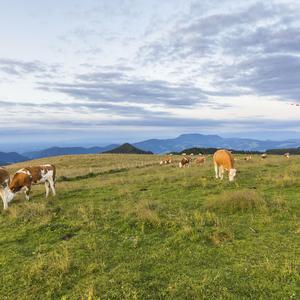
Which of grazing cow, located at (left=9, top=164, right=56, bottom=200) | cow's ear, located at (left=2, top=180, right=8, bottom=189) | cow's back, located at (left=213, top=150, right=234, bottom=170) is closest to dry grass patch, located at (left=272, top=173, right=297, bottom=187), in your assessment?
cow's back, located at (left=213, top=150, right=234, bottom=170)

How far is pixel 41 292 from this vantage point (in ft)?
28.3

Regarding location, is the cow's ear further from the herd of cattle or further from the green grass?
the green grass

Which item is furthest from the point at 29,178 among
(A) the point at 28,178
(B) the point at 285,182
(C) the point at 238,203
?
(B) the point at 285,182

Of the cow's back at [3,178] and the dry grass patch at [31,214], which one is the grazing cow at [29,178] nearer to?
the cow's back at [3,178]

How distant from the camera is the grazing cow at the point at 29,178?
20.6 meters

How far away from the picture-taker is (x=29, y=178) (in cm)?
2127

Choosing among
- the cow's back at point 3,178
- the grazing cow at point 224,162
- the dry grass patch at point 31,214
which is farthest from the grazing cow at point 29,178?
the grazing cow at point 224,162

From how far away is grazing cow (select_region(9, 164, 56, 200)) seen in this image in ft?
67.5

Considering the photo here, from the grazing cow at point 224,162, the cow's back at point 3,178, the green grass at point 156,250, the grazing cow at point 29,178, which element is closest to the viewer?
the green grass at point 156,250

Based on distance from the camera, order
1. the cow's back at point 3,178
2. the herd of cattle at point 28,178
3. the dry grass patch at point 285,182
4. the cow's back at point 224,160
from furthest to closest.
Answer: the cow's back at point 224,160, the dry grass patch at point 285,182, the cow's back at point 3,178, the herd of cattle at point 28,178

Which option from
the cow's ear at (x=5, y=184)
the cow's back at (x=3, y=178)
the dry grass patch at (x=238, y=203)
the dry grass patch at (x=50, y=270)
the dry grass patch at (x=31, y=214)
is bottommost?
the dry grass patch at (x=50, y=270)

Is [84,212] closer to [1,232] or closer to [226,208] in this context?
[1,232]

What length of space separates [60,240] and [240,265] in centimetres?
618

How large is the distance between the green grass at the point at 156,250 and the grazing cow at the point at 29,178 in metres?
2.87
